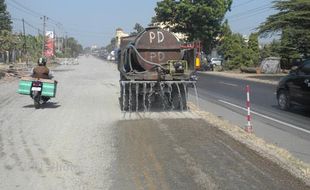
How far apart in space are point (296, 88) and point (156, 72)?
440 centimetres

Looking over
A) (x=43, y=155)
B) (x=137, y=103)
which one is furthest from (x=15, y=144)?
(x=137, y=103)

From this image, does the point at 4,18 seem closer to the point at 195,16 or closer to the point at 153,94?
the point at 195,16

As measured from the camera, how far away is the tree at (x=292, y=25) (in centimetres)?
3600

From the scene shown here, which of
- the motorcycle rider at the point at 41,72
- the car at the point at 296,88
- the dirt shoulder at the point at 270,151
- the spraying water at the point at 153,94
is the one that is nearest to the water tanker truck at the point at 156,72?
the spraying water at the point at 153,94

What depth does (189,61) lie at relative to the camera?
17.2 m

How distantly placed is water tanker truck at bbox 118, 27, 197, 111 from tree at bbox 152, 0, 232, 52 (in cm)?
4487

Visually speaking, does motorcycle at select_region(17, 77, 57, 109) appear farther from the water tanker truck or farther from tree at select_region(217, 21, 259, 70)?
tree at select_region(217, 21, 259, 70)

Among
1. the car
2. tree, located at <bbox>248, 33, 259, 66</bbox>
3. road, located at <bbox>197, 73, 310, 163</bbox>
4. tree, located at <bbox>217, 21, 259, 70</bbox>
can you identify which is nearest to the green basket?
road, located at <bbox>197, 73, 310, 163</bbox>

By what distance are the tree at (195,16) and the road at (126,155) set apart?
157 ft

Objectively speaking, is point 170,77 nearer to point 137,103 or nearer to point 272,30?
point 137,103

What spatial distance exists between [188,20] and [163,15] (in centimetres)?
326

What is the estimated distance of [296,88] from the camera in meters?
16.5

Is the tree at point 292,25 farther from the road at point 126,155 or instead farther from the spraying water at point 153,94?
the road at point 126,155

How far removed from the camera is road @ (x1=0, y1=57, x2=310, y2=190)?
7367 mm
